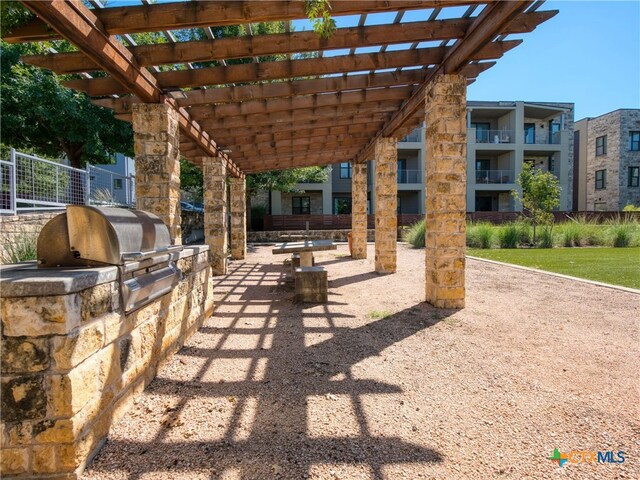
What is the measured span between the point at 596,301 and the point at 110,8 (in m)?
7.96

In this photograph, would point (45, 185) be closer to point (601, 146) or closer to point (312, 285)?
point (312, 285)

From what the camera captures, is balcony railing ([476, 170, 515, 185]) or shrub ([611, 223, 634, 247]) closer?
shrub ([611, 223, 634, 247])

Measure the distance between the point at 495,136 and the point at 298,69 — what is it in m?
25.6

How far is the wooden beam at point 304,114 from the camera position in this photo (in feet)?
24.2

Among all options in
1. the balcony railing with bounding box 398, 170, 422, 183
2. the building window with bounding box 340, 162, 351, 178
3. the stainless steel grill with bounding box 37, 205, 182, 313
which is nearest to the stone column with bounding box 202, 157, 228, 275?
the stainless steel grill with bounding box 37, 205, 182, 313

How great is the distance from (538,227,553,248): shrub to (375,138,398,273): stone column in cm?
991

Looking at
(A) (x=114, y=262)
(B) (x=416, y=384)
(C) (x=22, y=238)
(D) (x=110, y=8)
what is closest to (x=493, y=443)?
(B) (x=416, y=384)

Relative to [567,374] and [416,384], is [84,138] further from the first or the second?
[567,374]

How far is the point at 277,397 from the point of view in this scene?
2943 mm

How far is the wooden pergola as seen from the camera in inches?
148

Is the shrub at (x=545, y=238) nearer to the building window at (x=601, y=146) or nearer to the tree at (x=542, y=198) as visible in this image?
the tree at (x=542, y=198)

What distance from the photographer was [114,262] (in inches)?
94.7

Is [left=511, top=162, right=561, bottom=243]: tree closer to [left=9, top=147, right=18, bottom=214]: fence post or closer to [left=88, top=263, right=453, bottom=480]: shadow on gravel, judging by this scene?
[left=88, top=263, right=453, bottom=480]: shadow on gravel

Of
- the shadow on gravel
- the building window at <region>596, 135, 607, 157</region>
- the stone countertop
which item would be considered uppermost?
the building window at <region>596, 135, 607, 157</region>
